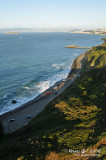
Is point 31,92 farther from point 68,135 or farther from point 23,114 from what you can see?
point 68,135

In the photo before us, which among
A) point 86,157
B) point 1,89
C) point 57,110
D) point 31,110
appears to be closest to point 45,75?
point 1,89

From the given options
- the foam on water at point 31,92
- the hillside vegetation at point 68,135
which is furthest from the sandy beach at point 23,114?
the hillside vegetation at point 68,135

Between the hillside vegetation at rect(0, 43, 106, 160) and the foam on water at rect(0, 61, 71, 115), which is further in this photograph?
the foam on water at rect(0, 61, 71, 115)

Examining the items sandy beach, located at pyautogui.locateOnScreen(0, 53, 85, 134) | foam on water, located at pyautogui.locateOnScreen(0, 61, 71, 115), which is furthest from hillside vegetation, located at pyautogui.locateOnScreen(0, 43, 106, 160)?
foam on water, located at pyautogui.locateOnScreen(0, 61, 71, 115)

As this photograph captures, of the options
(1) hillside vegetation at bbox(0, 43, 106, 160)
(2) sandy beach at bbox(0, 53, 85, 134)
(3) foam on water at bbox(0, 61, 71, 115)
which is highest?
(1) hillside vegetation at bbox(0, 43, 106, 160)

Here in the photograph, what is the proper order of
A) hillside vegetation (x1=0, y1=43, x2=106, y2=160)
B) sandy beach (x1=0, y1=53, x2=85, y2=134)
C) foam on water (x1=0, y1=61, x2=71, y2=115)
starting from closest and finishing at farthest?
hillside vegetation (x1=0, y1=43, x2=106, y2=160)
sandy beach (x1=0, y1=53, x2=85, y2=134)
foam on water (x1=0, y1=61, x2=71, y2=115)

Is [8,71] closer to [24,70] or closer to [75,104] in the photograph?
[24,70]

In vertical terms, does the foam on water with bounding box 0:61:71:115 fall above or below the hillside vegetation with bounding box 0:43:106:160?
below

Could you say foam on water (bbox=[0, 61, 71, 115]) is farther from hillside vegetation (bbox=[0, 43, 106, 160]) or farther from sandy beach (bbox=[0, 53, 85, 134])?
hillside vegetation (bbox=[0, 43, 106, 160])

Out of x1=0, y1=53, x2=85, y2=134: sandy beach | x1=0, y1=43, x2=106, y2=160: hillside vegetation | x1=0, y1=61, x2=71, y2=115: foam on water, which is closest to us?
x1=0, y1=43, x2=106, y2=160: hillside vegetation

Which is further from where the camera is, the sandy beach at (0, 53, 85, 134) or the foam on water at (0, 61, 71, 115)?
the foam on water at (0, 61, 71, 115)

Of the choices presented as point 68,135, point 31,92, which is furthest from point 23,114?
point 68,135
